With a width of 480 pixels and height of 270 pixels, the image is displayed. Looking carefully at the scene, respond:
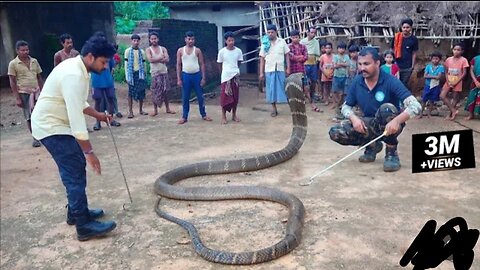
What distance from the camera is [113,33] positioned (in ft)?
62.3

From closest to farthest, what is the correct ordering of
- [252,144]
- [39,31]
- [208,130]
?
[252,144], [208,130], [39,31]

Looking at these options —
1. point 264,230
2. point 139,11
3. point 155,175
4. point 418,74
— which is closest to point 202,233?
point 264,230

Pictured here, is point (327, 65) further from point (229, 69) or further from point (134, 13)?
point (134, 13)

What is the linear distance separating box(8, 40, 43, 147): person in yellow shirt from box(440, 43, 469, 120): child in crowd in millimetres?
7156

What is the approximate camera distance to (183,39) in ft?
38.5

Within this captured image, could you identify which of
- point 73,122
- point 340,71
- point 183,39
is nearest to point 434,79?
point 340,71

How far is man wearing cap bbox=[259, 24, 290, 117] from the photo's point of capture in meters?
8.45

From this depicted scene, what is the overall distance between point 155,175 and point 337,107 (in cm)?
535

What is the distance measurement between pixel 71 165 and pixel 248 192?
1.75 meters

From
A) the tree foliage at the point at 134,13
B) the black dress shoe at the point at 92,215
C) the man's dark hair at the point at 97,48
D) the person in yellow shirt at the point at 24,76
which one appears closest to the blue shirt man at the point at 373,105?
the man's dark hair at the point at 97,48

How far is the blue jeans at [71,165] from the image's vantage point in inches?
142

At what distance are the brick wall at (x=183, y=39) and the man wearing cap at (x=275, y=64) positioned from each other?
127 inches

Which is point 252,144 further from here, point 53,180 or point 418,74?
point 418,74

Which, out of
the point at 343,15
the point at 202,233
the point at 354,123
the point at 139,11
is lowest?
the point at 202,233
